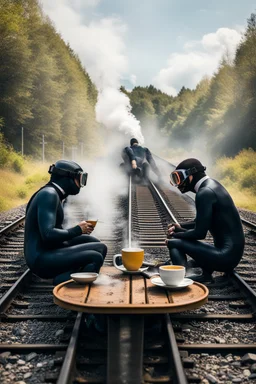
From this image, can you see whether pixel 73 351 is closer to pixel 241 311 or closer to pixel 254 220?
pixel 241 311

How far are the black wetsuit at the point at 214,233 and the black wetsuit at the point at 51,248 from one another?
3.44ft

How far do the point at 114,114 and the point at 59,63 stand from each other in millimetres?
7624

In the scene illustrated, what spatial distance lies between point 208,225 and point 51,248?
1.72 m

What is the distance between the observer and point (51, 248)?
5.09 m

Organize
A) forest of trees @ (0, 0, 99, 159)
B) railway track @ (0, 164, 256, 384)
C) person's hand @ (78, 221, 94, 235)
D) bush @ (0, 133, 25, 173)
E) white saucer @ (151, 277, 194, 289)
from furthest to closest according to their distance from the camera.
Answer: forest of trees @ (0, 0, 99, 159) < bush @ (0, 133, 25, 173) < person's hand @ (78, 221, 94, 235) < white saucer @ (151, 277, 194, 289) < railway track @ (0, 164, 256, 384)

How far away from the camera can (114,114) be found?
5028 cm

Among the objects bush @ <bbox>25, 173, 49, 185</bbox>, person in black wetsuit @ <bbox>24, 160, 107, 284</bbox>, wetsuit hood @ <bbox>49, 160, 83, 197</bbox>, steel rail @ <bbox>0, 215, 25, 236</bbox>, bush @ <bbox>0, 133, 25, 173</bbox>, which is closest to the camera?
person in black wetsuit @ <bbox>24, 160, 107, 284</bbox>

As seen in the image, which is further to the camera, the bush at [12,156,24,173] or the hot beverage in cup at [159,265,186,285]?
the bush at [12,156,24,173]

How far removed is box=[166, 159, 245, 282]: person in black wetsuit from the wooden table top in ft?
4.38

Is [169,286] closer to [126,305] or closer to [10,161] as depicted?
[126,305]

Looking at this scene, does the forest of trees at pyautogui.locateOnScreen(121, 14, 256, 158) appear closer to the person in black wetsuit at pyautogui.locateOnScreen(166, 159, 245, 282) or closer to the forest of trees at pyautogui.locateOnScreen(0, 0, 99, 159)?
the forest of trees at pyautogui.locateOnScreen(0, 0, 99, 159)

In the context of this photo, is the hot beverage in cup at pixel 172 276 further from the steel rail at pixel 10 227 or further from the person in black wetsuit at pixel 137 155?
the person in black wetsuit at pixel 137 155

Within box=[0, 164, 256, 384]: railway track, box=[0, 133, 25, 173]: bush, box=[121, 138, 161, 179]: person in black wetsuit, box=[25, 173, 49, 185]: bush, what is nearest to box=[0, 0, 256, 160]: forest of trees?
box=[0, 133, 25, 173]: bush

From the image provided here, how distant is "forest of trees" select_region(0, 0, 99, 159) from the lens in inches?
1139
